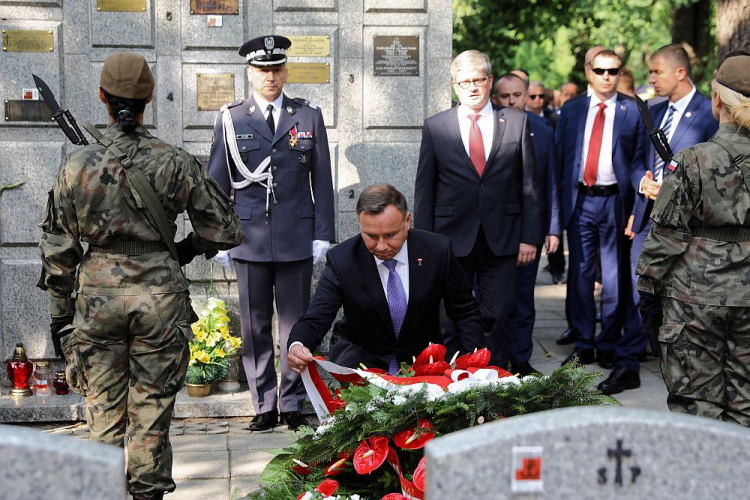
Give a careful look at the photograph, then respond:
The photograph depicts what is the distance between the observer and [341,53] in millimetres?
7441

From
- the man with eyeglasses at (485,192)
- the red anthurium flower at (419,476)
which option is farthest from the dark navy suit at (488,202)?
the red anthurium flower at (419,476)

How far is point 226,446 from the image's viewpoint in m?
6.36

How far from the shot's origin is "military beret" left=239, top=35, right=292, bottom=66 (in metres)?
6.54

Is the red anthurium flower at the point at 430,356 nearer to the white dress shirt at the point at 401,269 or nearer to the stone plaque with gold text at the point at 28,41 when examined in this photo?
the white dress shirt at the point at 401,269

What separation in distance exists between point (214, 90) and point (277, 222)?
1.22 m

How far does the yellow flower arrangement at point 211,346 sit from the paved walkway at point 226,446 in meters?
0.31

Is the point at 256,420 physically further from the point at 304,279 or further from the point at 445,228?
the point at 445,228

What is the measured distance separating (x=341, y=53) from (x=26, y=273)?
2578 millimetres

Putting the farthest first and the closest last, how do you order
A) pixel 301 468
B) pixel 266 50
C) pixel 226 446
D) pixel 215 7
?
pixel 215 7 < pixel 266 50 < pixel 226 446 < pixel 301 468

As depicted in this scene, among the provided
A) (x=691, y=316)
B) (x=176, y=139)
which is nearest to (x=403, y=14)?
(x=176, y=139)

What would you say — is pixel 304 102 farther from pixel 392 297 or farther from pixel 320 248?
pixel 392 297

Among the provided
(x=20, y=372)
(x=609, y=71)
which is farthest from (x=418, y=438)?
(x=609, y=71)

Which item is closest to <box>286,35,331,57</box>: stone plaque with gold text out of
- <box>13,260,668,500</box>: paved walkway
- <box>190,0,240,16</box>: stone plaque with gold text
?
<box>190,0,240,16</box>: stone plaque with gold text

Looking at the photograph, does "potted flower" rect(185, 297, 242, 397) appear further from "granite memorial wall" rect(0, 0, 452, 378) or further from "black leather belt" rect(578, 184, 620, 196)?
"black leather belt" rect(578, 184, 620, 196)
